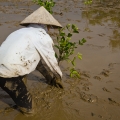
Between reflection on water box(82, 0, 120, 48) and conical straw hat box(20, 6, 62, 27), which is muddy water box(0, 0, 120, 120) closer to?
reflection on water box(82, 0, 120, 48)

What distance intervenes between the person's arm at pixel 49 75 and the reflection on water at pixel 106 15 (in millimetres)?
2567

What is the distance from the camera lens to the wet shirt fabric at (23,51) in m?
2.58

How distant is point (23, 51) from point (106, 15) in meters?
7.03

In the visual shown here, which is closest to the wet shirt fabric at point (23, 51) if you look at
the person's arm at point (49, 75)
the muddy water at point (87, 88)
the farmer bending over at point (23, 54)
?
the farmer bending over at point (23, 54)

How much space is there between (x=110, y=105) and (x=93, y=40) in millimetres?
2925

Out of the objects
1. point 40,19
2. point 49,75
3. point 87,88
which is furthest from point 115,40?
point 40,19

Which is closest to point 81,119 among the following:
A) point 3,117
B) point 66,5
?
point 3,117

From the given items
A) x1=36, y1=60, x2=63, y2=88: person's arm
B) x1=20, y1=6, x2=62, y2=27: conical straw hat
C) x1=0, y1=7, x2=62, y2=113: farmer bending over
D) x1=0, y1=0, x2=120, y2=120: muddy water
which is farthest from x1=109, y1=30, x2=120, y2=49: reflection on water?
x1=0, y1=7, x2=62, y2=113: farmer bending over

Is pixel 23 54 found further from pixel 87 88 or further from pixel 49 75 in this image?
pixel 87 88

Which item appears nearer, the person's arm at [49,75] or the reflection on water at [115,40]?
the person's arm at [49,75]

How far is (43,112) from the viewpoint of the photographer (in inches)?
121

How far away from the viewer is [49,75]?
11.7 feet

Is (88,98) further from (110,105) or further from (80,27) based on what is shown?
(80,27)

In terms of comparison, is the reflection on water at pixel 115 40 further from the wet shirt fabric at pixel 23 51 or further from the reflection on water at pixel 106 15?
the wet shirt fabric at pixel 23 51
